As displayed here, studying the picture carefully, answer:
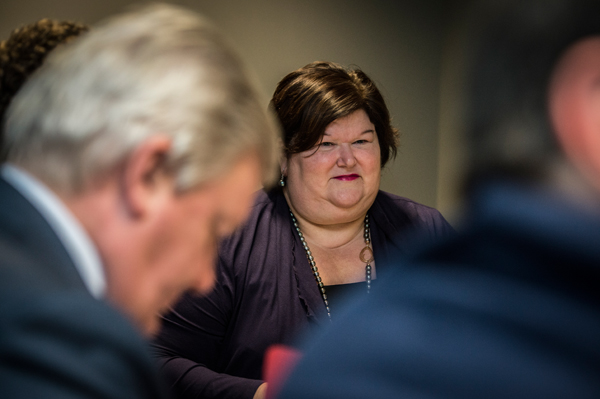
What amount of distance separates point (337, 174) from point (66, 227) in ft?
4.67

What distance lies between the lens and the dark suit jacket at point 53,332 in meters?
0.53

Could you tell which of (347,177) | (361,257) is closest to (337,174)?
(347,177)

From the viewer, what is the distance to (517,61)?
0.50 meters

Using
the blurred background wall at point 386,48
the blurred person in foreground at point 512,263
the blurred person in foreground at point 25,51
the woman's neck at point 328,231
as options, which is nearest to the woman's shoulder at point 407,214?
the woman's neck at point 328,231

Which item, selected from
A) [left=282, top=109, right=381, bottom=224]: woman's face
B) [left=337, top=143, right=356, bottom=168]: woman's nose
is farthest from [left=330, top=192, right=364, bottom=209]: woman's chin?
[left=337, top=143, right=356, bottom=168]: woman's nose

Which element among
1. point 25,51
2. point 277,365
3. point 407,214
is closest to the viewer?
point 25,51

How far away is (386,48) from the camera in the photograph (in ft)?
11.1

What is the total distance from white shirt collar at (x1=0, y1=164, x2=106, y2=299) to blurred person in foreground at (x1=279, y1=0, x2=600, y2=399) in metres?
0.31

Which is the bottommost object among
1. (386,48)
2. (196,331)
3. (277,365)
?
(196,331)

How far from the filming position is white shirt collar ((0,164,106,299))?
0.68 metres

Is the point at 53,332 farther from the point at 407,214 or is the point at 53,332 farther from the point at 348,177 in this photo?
the point at 407,214

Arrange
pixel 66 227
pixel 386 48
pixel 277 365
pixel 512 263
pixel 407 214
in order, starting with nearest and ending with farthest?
pixel 512 263, pixel 66 227, pixel 277 365, pixel 407 214, pixel 386 48

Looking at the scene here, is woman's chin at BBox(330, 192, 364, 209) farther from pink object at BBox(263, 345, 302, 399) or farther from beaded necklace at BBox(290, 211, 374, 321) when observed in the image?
pink object at BBox(263, 345, 302, 399)

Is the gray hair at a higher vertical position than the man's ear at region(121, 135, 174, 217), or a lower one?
higher
